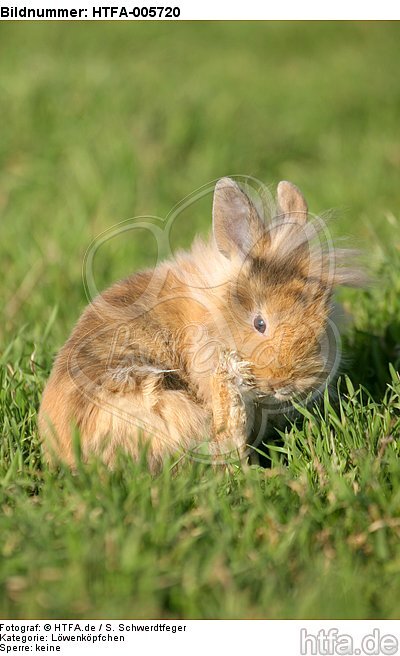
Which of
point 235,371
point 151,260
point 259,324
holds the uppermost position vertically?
point 151,260

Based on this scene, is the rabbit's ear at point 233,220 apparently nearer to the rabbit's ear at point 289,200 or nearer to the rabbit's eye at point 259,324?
the rabbit's ear at point 289,200

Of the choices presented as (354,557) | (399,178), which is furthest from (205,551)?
(399,178)

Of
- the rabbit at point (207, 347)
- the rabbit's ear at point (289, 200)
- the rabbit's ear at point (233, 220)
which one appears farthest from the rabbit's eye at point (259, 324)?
the rabbit's ear at point (289, 200)

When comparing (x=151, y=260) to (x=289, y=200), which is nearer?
(x=289, y=200)

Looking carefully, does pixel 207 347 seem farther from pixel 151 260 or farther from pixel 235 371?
pixel 151 260

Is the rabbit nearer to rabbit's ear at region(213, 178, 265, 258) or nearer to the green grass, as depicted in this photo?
rabbit's ear at region(213, 178, 265, 258)

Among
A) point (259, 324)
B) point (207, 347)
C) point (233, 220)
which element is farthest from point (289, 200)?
point (207, 347)

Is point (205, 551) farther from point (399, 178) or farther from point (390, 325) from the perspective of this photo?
point (399, 178)
